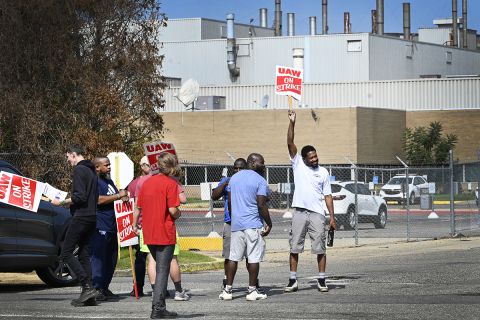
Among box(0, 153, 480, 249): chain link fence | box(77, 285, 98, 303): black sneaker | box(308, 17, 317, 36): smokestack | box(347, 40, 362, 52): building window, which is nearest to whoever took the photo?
box(77, 285, 98, 303): black sneaker

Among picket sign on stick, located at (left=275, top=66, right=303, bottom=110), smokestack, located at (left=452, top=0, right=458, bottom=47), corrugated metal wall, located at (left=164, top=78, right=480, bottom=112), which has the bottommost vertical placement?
picket sign on stick, located at (left=275, top=66, right=303, bottom=110)

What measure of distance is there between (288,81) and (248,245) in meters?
3.65

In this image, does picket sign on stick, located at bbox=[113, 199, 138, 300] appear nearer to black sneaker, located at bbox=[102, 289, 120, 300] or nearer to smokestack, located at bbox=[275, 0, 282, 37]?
black sneaker, located at bbox=[102, 289, 120, 300]

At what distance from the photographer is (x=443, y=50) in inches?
3568

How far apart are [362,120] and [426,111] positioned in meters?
8.43

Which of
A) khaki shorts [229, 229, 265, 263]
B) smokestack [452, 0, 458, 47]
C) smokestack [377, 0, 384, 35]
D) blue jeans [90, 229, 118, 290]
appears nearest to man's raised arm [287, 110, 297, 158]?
khaki shorts [229, 229, 265, 263]

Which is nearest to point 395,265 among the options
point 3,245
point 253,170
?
point 253,170

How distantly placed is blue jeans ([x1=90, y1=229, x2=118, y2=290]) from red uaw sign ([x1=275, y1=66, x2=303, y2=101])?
3718 mm

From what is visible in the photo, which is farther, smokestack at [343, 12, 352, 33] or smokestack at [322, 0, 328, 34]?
smokestack at [343, 12, 352, 33]

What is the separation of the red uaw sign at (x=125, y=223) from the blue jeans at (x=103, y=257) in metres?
0.16

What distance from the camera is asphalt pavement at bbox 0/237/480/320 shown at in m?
13.4

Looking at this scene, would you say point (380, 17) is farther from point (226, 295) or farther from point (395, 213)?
point (226, 295)

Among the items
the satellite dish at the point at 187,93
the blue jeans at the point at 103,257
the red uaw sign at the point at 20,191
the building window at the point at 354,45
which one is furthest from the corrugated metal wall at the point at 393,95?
the blue jeans at the point at 103,257

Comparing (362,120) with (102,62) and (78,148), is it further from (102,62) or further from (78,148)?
(78,148)
